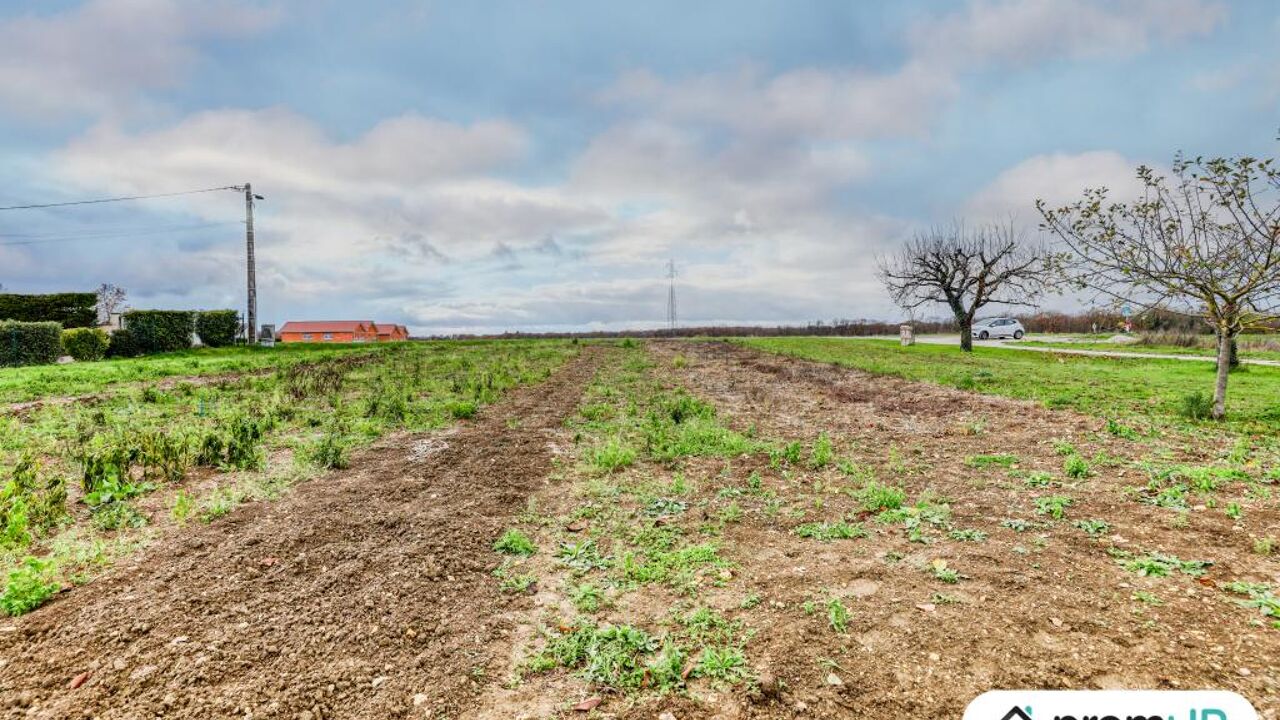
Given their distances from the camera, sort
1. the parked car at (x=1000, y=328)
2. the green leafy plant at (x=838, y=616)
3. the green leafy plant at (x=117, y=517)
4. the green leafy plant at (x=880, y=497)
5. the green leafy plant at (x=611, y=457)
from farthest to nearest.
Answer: the parked car at (x=1000, y=328), the green leafy plant at (x=611, y=457), the green leafy plant at (x=880, y=497), the green leafy plant at (x=117, y=517), the green leafy plant at (x=838, y=616)

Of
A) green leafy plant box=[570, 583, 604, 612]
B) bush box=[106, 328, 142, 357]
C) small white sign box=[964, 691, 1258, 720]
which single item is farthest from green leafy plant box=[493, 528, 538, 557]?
bush box=[106, 328, 142, 357]

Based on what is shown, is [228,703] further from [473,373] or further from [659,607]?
[473,373]

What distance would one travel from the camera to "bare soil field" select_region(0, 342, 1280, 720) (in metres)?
3.30

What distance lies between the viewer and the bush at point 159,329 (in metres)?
29.7

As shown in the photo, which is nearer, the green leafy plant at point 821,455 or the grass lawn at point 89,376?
the green leafy plant at point 821,455

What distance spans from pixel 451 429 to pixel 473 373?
359 inches

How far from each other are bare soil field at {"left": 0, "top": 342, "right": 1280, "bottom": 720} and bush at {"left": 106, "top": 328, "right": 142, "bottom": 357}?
101 ft

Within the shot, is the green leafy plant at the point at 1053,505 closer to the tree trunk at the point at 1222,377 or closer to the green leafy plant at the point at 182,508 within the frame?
the tree trunk at the point at 1222,377

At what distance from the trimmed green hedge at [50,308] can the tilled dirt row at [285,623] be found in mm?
36879

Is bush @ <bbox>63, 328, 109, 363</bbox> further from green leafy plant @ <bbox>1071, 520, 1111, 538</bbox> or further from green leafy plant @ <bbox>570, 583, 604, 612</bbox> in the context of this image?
green leafy plant @ <bbox>1071, 520, 1111, 538</bbox>

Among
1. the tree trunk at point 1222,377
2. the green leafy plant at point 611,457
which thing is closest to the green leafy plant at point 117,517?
the green leafy plant at point 611,457

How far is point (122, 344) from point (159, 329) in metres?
1.66

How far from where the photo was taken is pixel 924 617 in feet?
13.0

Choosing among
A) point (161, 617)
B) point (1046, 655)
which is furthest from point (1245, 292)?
point (161, 617)
